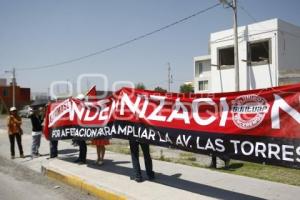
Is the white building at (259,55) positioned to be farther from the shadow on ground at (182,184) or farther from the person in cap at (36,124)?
the shadow on ground at (182,184)

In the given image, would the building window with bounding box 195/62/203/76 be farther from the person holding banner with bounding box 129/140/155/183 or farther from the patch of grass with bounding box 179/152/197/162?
the person holding banner with bounding box 129/140/155/183

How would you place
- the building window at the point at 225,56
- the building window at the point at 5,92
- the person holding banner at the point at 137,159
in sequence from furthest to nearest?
the building window at the point at 5,92
the building window at the point at 225,56
the person holding banner at the point at 137,159

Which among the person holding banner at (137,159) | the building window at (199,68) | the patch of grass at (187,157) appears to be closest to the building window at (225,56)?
the building window at (199,68)

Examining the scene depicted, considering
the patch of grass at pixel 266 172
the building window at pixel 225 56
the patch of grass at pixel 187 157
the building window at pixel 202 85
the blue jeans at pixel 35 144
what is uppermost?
the building window at pixel 225 56

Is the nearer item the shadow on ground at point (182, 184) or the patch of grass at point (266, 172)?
the shadow on ground at point (182, 184)

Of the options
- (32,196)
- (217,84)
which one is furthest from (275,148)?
(217,84)

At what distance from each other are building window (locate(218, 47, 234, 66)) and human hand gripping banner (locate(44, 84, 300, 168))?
24.9 metres

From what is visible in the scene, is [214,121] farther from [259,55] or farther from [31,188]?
[259,55]

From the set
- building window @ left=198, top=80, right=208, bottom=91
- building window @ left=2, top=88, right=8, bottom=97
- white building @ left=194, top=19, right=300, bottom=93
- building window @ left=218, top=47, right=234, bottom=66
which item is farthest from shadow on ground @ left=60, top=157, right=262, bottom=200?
Result: building window @ left=2, top=88, right=8, bottom=97

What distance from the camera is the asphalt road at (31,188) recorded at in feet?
24.6

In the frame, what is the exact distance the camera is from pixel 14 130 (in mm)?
12555

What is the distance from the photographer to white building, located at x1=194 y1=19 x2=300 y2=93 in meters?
28.3

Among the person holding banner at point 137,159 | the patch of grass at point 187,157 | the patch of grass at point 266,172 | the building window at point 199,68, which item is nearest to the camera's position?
the person holding banner at point 137,159

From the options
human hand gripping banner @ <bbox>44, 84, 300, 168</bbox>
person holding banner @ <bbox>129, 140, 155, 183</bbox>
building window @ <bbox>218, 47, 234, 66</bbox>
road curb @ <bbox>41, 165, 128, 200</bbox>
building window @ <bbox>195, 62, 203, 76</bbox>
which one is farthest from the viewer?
building window @ <bbox>195, 62, 203, 76</bbox>
